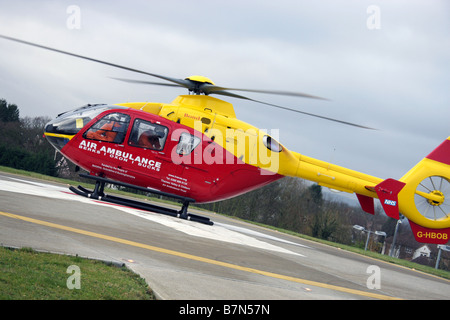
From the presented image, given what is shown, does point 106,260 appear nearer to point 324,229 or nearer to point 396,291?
point 396,291

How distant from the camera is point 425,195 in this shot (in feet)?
51.4

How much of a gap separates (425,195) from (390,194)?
4.50 ft

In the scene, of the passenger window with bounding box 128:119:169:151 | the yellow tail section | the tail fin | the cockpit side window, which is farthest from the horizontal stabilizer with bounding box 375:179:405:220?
the passenger window with bounding box 128:119:169:151

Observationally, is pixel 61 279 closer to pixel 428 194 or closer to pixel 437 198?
pixel 428 194

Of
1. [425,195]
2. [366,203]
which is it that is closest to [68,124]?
[366,203]

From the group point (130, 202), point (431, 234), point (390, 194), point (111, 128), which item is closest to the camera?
point (111, 128)

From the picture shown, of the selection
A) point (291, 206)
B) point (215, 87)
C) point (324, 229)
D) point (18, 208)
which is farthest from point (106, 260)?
point (291, 206)

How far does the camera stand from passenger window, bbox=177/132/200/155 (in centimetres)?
1373

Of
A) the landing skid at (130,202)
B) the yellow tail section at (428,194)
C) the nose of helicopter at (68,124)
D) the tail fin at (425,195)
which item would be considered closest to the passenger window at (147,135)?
the nose of helicopter at (68,124)

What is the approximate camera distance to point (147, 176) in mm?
13938

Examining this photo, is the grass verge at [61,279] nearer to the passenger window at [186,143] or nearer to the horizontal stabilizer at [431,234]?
the passenger window at [186,143]

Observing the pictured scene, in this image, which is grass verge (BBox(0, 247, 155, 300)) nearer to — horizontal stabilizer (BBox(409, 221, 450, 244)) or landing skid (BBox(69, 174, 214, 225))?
landing skid (BBox(69, 174, 214, 225))

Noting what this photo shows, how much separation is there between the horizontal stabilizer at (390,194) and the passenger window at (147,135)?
7514mm

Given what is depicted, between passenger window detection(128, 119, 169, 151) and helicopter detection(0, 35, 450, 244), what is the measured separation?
0.10 feet
